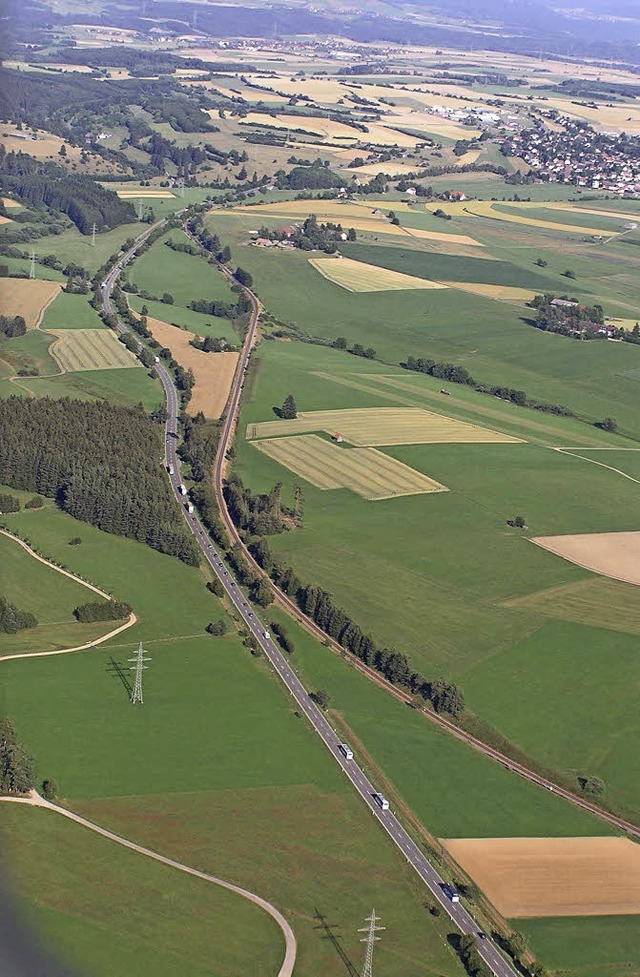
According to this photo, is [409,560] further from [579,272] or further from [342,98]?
[342,98]

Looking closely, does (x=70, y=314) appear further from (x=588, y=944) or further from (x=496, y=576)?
(x=588, y=944)

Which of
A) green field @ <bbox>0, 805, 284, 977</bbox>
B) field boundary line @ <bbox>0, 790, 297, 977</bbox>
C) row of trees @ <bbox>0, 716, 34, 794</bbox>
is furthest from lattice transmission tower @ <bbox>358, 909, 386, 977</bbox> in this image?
row of trees @ <bbox>0, 716, 34, 794</bbox>

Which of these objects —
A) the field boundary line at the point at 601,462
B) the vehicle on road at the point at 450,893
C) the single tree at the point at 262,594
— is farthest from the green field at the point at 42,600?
the field boundary line at the point at 601,462

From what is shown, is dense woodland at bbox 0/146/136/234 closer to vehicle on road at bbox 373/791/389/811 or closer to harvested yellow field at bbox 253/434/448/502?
harvested yellow field at bbox 253/434/448/502

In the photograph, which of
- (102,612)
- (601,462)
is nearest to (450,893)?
(102,612)

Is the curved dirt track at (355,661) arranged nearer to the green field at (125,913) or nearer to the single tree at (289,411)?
the single tree at (289,411)
